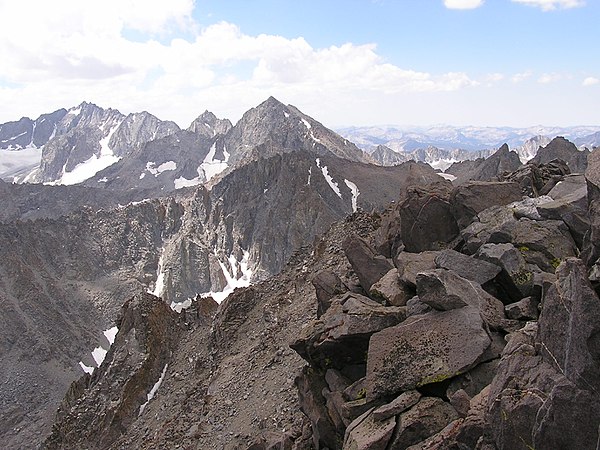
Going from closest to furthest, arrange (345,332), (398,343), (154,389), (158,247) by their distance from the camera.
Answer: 1. (398,343)
2. (345,332)
3. (154,389)
4. (158,247)

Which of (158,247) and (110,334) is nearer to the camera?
(110,334)

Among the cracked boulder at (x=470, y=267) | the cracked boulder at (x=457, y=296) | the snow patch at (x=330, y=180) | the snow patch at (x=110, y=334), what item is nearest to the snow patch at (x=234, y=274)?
the snow patch at (x=110, y=334)

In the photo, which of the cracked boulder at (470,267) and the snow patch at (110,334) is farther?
the snow patch at (110,334)

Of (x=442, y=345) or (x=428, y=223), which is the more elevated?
(x=428, y=223)

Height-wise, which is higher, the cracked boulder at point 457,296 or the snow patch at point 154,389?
the cracked boulder at point 457,296

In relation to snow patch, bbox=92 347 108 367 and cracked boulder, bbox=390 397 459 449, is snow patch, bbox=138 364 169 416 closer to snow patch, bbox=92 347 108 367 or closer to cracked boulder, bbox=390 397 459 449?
cracked boulder, bbox=390 397 459 449

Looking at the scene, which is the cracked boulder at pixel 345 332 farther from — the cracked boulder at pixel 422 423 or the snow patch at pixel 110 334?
the snow patch at pixel 110 334

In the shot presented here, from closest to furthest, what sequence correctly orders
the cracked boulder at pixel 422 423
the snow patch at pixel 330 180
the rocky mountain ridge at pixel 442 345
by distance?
the rocky mountain ridge at pixel 442 345 < the cracked boulder at pixel 422 423 < the snow patch at pixel 330 180

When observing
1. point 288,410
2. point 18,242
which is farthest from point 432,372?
point 18,242

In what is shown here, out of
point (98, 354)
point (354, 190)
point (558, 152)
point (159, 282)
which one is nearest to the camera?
point (558, 152)

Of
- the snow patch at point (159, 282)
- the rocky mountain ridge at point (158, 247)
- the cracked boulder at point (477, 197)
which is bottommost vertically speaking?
the snow patch at point (159, 282)

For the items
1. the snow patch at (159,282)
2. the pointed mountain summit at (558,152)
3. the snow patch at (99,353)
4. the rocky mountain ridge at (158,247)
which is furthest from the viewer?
the snow patch at (159,282)

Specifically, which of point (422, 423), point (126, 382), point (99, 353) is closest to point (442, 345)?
point (422, 423)

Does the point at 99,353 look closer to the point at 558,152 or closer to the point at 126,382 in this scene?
the point at 126,382
